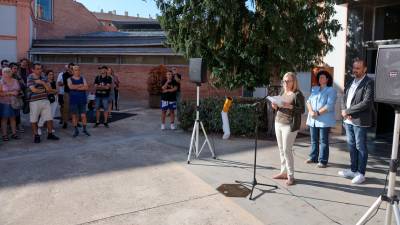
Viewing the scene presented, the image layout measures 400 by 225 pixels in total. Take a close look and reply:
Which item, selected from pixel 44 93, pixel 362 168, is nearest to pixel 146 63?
pixel 44 93

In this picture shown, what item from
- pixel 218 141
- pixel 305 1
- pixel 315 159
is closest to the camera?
pixel 315 159

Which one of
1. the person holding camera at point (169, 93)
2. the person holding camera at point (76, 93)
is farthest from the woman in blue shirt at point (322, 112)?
the person holding camera at point (76, 93)

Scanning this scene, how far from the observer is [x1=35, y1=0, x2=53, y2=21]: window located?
2498cm

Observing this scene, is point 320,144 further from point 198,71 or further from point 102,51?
point 102,51

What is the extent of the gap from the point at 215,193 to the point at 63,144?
179 inches

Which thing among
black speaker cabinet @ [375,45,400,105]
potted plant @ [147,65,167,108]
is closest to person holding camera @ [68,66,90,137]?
potted plant @ [147,65,167,108]

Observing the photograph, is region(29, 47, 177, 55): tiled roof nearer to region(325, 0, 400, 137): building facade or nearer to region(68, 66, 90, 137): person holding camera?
region(68, 66, 90, 137): person holding camera

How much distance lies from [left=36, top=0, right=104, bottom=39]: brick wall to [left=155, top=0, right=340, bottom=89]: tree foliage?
19.0m

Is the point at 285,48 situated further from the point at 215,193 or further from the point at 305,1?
the point at 215,193

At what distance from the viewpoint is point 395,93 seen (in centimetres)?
369

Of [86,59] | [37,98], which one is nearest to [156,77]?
[37,98]

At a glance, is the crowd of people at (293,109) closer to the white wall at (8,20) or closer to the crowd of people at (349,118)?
the crowd of people at (349,118)

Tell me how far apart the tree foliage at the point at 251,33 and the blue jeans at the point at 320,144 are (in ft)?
7.02

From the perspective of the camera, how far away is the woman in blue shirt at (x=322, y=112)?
659cm
